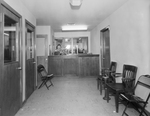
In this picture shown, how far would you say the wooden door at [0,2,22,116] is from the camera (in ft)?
5.89

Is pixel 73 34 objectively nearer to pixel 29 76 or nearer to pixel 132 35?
pixel 29 76

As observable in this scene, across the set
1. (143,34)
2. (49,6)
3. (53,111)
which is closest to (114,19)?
(143,34)

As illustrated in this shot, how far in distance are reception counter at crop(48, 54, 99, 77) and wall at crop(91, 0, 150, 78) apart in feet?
5.83

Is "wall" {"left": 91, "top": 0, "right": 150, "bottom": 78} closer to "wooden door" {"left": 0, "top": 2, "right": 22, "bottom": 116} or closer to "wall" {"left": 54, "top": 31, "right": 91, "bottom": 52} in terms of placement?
"wooden door" {"left": 0, "top": 2, "right": 22, "bottom": 116}

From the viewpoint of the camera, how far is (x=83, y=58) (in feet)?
17.8

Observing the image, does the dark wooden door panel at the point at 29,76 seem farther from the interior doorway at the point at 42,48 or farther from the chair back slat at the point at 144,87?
the chair back slat at the point at 144,87

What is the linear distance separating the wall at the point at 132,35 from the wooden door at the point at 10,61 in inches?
109

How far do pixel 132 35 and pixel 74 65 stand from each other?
11.4 feet

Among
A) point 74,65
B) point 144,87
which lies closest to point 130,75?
point 144,87

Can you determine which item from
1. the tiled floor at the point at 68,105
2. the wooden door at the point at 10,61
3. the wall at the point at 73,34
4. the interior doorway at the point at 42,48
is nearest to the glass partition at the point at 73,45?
the wall at the point at 73,34

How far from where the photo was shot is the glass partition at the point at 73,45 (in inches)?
281

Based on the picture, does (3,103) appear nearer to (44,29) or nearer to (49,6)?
(49,6)

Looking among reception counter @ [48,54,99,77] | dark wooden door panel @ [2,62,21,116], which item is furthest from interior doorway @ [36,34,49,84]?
dark wooden door panel @ [2,62,21,116]

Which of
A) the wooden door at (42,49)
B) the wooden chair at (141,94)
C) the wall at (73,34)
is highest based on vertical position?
the wall at (73,34)
